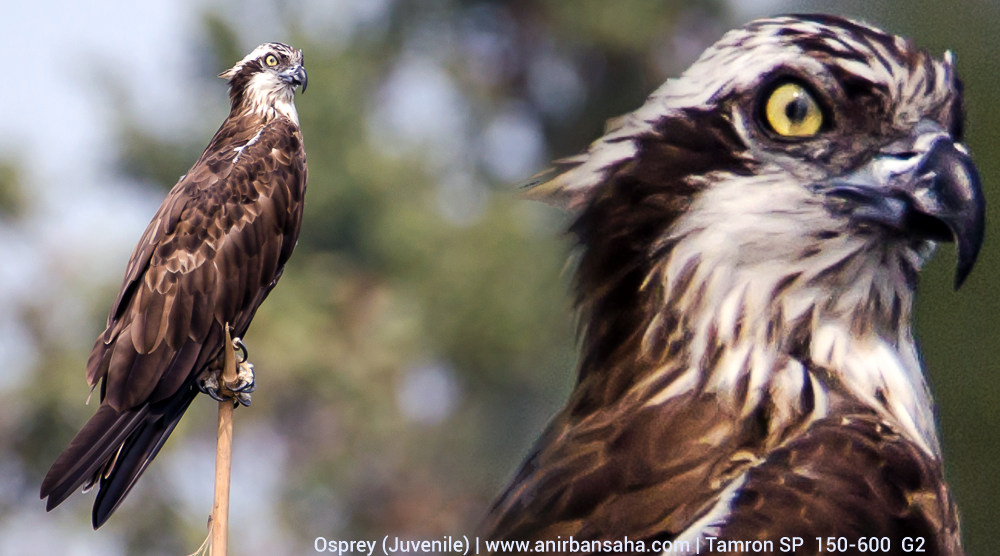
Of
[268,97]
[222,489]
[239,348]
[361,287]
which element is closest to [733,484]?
[222,489]

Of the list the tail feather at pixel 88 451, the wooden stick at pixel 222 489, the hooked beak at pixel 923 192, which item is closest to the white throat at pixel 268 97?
the tail feather at pixel 88 451

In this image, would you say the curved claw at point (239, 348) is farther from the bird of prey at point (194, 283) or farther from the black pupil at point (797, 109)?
the black pupil at point (797, 109)

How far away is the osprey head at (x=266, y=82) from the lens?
2.43 meters

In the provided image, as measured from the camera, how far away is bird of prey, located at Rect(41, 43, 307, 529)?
5.79 ft

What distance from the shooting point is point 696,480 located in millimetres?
1802

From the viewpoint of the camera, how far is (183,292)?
2.04 m

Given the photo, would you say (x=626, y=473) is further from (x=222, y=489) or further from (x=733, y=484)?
(x=222, y=489)

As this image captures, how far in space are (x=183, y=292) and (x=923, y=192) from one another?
4.27 feet

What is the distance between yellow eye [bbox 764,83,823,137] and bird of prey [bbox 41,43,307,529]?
960mm

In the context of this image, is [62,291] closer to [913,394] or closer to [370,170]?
[370,170]

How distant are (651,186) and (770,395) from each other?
41cm

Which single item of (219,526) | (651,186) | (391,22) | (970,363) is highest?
Result: (391,22)

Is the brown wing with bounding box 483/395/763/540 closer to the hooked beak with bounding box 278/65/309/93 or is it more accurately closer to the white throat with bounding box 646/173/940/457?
the white throat with bounding box 646/173/940/457

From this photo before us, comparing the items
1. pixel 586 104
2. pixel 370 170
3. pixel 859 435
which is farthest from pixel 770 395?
pixel 370 170
